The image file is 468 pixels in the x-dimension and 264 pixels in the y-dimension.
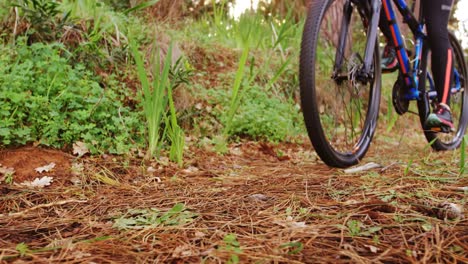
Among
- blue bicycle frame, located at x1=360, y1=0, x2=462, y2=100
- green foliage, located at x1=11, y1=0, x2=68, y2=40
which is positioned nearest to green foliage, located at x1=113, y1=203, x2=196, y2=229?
blue bicycle frame, located at x1=360, y1=0, x2=462, y2=100

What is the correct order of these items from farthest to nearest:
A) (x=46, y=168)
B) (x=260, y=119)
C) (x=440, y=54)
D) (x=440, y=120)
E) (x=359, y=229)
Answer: (x=260, y=119)
(x=440, y=54)
(x=440, y=120)
(x=46, y=168)
(x=359, y=229)

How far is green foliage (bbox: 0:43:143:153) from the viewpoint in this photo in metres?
1.89

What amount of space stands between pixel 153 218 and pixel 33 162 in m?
0.86

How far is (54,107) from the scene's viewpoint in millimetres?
1974

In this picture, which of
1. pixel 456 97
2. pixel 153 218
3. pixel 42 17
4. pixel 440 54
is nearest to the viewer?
pixel 153 218

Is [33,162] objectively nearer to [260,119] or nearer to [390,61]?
[260,119]

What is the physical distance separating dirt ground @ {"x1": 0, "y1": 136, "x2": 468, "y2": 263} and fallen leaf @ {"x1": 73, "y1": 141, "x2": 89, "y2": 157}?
4 centimetres

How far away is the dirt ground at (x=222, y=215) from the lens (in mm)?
910

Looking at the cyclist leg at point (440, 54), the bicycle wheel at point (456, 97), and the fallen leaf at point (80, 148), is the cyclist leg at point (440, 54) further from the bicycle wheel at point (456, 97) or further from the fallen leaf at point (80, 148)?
the fallen leaf at point (80, 148)

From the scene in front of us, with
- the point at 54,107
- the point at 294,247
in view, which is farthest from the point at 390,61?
the point at 54,107

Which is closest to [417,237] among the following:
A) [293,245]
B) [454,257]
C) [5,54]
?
[454,257]

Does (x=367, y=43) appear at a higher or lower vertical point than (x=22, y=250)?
higher

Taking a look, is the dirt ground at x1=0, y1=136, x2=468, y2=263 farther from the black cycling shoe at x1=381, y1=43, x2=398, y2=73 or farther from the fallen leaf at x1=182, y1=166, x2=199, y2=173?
the black cycling shoe at x1=381, y1=43, x2=398, y2=73

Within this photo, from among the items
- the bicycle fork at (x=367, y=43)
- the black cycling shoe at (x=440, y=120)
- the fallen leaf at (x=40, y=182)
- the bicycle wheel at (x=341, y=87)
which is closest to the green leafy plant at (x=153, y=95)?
the fallen leaf at (x=40, y=182)
